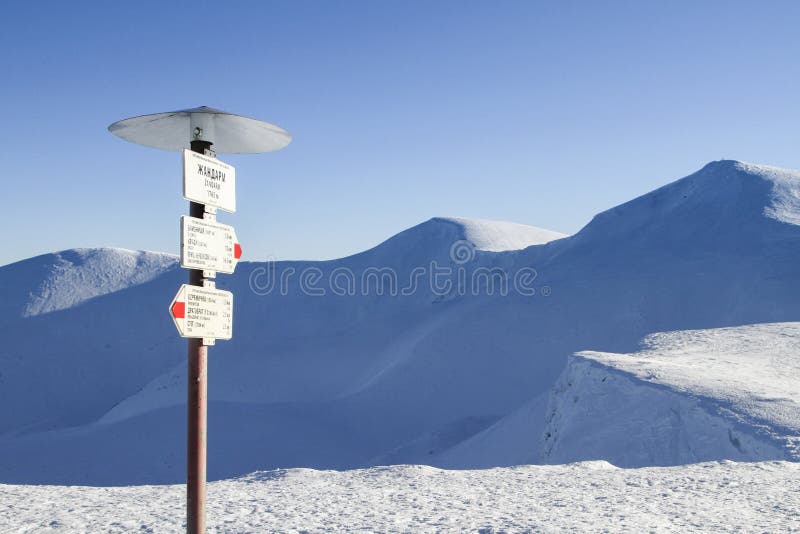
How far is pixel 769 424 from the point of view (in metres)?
10.6

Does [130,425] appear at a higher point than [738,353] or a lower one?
lower

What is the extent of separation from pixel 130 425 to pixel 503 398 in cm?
1334

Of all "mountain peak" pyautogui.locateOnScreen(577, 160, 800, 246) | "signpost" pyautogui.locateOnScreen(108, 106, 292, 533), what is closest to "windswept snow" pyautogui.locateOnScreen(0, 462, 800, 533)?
"signpost" pyautogui.locateOnScreen(108, 106, 292, 533)

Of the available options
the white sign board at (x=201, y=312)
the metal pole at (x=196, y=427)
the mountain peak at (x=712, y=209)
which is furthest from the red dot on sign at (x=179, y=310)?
the mountain peak at (x=712, y=209)

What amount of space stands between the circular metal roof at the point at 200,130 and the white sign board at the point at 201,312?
1.08 metres

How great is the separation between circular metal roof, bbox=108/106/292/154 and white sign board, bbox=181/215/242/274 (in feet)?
2.09

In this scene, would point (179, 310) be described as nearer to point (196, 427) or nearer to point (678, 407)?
point (196, 427)

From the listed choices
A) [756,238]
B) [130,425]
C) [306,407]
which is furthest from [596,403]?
[756,238]

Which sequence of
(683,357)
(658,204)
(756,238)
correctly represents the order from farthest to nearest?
(658,204) → (756,238) → (683,357)

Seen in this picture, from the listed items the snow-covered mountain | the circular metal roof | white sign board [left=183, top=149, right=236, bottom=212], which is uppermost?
the circular metal roof

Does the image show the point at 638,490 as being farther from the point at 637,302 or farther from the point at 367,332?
the point at 367,332

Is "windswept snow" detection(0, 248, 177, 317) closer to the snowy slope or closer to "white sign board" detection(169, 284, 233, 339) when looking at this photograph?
the snowy slope

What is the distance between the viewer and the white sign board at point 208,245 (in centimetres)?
434

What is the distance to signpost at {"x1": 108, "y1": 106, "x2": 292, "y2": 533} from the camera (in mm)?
4398
